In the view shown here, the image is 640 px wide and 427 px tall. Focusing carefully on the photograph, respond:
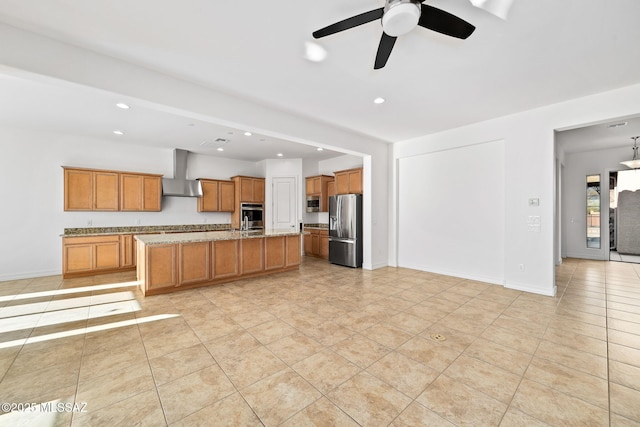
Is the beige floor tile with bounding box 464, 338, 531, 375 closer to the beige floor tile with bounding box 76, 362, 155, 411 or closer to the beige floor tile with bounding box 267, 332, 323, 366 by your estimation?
the beige floor tile with bounding box 267, 332, 323, 366

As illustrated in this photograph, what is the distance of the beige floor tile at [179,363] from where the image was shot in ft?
6.89

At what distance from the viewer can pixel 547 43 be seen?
252 centimetres

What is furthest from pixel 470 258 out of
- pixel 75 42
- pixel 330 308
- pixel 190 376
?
pixel 75 42

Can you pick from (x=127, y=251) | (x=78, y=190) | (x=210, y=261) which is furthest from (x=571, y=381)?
(x=78, y=190)

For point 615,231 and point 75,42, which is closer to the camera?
point 75,42

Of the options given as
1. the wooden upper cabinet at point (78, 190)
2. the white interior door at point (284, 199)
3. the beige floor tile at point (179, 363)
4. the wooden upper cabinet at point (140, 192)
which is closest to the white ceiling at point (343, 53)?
the wooden upper cabinet at point (78, 190)

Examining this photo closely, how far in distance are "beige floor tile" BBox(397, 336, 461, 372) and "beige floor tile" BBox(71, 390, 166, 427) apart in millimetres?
1968

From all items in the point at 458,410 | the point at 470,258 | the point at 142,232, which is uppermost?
the point at 142,232

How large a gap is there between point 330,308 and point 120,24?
3.72m

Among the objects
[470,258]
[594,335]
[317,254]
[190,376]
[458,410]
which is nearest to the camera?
[458,410]

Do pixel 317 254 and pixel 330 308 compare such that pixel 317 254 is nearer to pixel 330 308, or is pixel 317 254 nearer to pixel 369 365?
pixel 330 308

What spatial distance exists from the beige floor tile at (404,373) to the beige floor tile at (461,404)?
6 centimetres

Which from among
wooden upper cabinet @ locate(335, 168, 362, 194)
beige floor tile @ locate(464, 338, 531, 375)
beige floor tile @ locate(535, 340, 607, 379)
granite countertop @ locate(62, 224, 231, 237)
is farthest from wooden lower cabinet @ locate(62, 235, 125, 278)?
beige floor tile @ locate(535, 340, 607, 379)

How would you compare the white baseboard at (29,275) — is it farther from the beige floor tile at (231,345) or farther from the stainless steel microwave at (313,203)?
the stainless steel microwave at (313,203)
